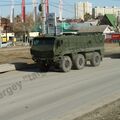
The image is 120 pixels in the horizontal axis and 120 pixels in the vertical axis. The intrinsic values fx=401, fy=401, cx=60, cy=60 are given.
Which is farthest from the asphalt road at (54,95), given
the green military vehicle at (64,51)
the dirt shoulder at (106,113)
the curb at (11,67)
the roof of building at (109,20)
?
the roof of building at (109,20)

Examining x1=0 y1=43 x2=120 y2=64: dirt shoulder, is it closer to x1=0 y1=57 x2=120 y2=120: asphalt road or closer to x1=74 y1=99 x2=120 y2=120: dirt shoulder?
x1=0 y1=57 x2=120 y2=120: asphalt road

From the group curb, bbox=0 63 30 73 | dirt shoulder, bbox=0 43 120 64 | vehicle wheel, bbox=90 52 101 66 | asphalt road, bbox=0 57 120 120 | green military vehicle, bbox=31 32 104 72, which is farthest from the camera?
dirt shoulder, bbox=0 43 120 64

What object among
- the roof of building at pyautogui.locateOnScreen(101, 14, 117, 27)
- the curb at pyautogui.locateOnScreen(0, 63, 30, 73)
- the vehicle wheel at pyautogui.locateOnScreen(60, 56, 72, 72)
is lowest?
the curb at pyautogui.locateOnScreen(0, 63, 30, 73)

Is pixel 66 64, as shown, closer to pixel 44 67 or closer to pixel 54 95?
pixel 44 67

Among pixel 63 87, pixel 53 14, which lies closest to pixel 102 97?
pixel 63 87

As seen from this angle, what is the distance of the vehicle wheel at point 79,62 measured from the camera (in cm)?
2325

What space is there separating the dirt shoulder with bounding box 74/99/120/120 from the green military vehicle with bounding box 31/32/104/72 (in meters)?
10.9

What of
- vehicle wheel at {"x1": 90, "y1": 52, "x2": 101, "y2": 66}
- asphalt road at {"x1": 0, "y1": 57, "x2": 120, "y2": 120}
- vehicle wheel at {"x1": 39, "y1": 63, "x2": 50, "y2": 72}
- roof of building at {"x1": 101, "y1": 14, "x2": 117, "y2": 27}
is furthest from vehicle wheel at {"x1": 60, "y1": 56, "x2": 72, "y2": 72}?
roof of building at {"x1": 101, "y1": 14, "x2": 117, "y2": 27}

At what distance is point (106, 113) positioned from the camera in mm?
10273

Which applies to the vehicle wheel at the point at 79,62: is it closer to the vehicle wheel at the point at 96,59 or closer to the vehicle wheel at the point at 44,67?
the vehicle wheel at the point at 96,59

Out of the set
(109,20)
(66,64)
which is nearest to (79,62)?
(66,64)

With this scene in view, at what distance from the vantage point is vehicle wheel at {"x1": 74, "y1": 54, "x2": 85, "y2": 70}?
23.2 m

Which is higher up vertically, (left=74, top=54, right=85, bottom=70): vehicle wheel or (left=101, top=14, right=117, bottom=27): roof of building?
(left=101, top=14, right=117, bottom=27): roof of building

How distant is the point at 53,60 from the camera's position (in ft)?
73.4
